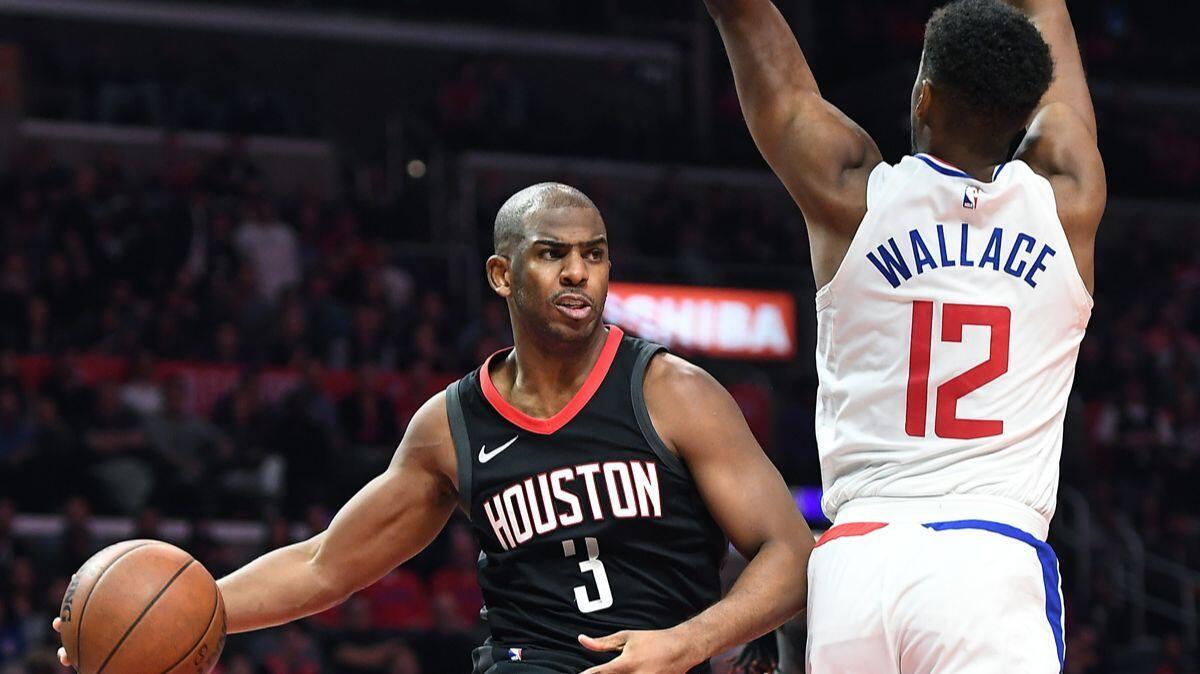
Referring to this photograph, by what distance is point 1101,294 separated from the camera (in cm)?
1931

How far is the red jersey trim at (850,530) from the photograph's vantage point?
363 centimetres

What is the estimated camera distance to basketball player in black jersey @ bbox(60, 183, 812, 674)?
414cm

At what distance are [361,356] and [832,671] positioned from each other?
1040 centimetres

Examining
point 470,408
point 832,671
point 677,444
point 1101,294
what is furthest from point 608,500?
point 1101,294

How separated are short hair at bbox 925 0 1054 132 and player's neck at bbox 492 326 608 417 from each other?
1.20m

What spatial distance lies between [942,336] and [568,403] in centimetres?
110

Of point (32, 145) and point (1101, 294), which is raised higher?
point (32, 145)

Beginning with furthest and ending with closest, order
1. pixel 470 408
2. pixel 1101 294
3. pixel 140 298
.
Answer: pixel 1101 294 → pixel 140 298 → pixel 470 408

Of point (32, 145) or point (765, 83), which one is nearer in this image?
point (765, 83)

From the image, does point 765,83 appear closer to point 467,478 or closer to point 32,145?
point 467,478

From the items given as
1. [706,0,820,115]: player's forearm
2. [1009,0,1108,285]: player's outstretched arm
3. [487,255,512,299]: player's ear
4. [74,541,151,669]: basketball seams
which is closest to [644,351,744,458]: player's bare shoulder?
[487,255,512,299]: player's ear

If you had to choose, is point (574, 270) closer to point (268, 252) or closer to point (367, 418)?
point (367, 418)

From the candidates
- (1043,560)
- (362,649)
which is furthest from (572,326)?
(362,649)

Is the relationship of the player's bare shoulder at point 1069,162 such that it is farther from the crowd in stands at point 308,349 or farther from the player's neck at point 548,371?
the crowd in stands at point 308,349
